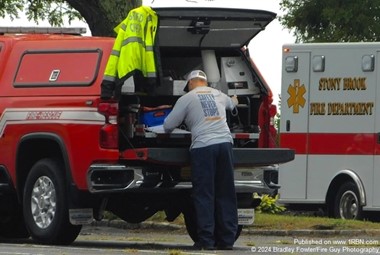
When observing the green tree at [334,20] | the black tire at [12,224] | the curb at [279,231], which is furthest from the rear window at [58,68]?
the green tree at [334,20]

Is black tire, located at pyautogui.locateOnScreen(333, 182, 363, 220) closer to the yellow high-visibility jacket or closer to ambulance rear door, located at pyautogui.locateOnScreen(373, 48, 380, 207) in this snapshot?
ambulance rear door, located at pyautogui.locateOnScreen(373, 48, 380, 207)

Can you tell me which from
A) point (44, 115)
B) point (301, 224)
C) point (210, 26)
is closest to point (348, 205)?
point (301, 224)

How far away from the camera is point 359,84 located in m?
22.8

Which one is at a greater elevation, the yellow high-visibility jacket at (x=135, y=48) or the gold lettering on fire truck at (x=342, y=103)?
the yellow high-visibility jacket at (x=135, y=48)

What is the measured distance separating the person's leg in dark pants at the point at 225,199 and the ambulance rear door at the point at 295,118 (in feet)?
25.2

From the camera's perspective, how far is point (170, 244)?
16938mm

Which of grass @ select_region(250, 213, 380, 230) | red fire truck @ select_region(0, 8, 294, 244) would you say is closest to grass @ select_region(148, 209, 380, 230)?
grass @ select_region(250, 213, 380, 230)

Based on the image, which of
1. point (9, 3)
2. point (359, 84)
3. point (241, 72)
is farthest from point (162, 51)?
point (9, 3)

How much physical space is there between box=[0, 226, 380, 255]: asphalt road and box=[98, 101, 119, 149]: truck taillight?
3.37ft

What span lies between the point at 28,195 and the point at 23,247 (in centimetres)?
68

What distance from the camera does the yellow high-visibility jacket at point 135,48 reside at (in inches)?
603

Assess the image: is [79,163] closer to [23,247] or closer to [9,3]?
[23,247]

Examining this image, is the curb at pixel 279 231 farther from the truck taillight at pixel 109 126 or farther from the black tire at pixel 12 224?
the truck taillight at pixel 109 126

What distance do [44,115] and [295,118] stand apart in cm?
800
